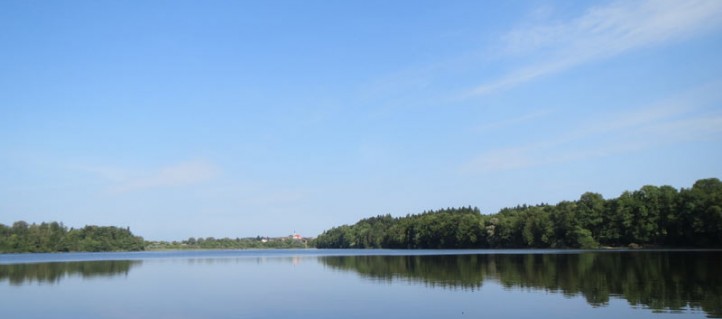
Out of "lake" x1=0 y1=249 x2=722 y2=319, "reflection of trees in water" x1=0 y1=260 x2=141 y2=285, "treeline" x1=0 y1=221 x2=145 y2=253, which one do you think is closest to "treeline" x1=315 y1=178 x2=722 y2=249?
"lake" x1=0 y1=249 x2=722 y2=319

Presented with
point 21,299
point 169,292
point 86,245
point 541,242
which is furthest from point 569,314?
point 86,245

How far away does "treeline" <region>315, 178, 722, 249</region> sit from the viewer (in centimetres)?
8966

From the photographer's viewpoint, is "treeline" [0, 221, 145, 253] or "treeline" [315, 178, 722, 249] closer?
"treeline" [315, 178, 722, 249]

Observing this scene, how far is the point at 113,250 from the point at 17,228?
2912 cm

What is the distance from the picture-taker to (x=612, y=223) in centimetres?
10600

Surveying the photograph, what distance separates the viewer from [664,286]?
104 feet

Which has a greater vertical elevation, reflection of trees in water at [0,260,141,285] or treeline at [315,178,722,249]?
treeline at [315,178,722,249]

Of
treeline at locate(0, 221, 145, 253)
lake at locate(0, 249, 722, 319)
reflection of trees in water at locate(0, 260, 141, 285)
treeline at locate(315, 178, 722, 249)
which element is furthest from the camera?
treeline at locate(0, 221, 145, 253)

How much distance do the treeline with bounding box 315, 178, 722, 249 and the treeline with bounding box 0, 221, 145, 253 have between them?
11104 cm

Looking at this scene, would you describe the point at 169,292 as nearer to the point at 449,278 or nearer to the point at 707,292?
the point at 449,278

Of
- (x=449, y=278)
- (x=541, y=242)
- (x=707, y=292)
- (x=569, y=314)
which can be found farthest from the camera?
(x=541, y=242)

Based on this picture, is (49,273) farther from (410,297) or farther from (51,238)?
(51,238)

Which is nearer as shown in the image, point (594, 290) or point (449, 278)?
point (594, 290)

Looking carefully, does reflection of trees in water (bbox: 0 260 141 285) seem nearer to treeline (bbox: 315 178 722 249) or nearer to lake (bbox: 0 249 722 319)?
lake (bbox: 0 249 722 319)
